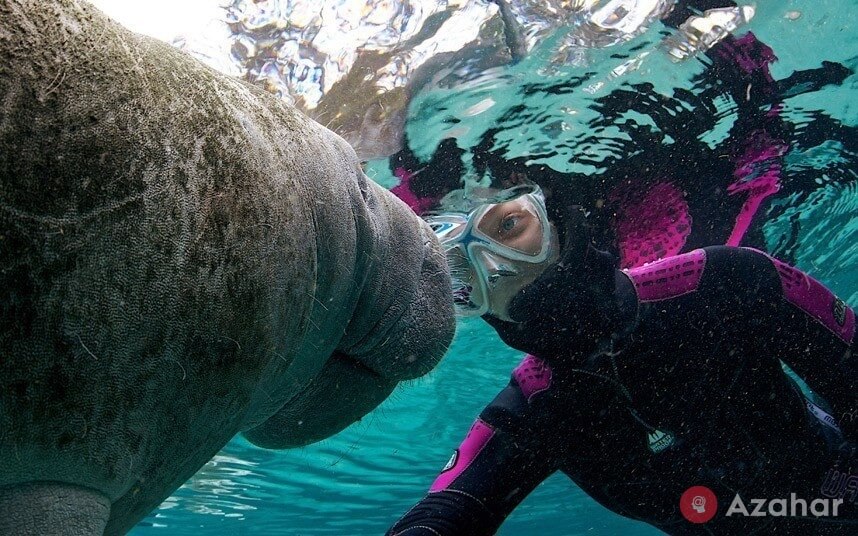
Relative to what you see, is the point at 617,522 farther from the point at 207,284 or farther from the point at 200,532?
the point at 207,284

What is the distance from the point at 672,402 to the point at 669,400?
1.2 inches

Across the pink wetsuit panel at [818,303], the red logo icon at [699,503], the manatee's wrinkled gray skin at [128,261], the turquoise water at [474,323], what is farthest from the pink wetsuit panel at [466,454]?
the manatee's wrinkled gray skin at [128,261]

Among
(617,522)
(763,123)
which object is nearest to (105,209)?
(763,123)

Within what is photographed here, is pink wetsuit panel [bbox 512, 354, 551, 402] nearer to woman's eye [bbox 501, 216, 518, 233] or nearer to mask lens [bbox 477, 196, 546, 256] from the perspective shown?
mask lens [bbox 477, 196, 546, 256]

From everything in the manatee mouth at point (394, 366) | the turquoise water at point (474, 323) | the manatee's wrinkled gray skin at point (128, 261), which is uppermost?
the manatee's wrinkled gray skin at point (128, 261)

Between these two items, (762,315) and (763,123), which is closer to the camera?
(762,315)

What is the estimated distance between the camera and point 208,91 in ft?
4.37

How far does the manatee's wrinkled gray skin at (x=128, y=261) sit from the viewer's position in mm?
952

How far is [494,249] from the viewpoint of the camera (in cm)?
540

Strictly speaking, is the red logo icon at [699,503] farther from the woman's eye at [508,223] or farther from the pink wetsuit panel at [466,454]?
the woman's eye at [508,223]

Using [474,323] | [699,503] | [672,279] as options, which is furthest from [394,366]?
[474,323]

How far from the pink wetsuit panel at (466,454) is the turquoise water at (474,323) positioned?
29.2 inches

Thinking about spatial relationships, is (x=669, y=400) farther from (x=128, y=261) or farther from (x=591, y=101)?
(x=128, y=261)

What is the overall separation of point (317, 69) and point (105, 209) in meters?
4.22
